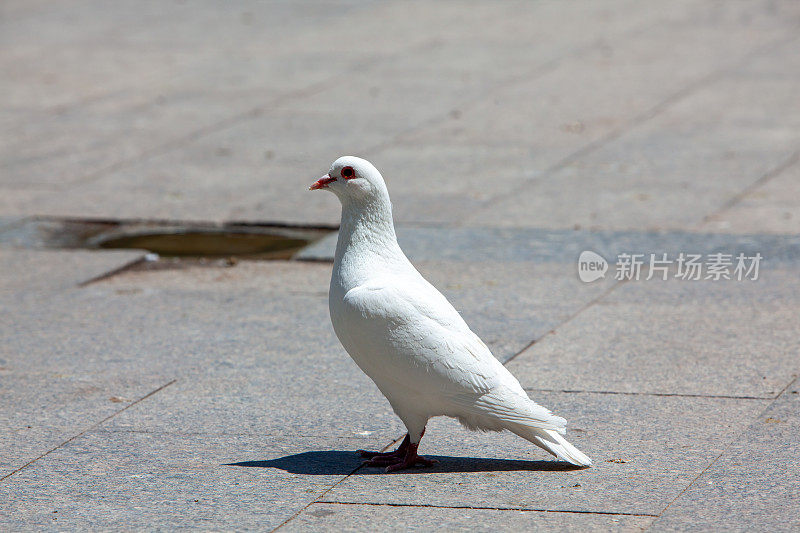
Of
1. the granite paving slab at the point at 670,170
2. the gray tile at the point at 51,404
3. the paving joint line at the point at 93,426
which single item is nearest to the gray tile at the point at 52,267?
the gray tile at the point at 51,404

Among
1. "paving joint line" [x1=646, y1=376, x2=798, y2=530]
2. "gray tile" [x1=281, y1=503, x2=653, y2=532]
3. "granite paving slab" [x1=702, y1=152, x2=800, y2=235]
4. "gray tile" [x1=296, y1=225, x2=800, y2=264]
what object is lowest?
"gray tile" [x1=281, y1=503, x2=653, y2=532]

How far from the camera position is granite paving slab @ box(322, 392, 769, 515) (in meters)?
4.80

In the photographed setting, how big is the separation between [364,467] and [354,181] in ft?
3.95

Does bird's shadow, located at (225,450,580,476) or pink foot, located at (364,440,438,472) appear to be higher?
pink foot, located at (364,440,438,472)

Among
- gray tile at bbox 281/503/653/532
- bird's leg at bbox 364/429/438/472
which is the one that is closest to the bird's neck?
bird's leg at bbox 364/429/438/472

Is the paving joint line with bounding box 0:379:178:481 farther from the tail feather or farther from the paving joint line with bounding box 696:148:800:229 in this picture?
the paving joint line with bounding box 696:148:800:229

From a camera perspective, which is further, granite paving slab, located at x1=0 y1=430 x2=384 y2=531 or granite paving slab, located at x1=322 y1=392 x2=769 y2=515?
granite paving slab, located at x1=322 y1=392 x2=769 y2=515

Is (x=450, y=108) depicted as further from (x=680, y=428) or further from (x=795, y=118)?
(x=680, y=428)

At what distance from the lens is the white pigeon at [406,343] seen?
4910mm

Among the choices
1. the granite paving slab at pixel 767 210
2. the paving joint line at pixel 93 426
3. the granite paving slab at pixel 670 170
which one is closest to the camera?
the paving joint line at pixel 93 426

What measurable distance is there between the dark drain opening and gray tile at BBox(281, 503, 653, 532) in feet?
14.1

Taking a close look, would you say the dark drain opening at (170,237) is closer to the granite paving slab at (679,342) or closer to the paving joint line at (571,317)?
the paving joint line at (571,317)

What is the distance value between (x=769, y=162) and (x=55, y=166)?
6322 mm

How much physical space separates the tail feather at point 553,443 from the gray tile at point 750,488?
1.52ft
